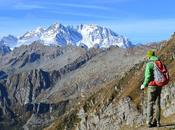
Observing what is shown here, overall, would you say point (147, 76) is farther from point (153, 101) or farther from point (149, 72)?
point (153, 101)

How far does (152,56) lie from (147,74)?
1.25 meters

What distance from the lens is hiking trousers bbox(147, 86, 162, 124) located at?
34.2 meters

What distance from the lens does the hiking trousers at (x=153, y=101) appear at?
34.2 metres

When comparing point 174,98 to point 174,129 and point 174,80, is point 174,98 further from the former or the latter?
point 174,129

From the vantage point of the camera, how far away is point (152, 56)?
34.2 metres

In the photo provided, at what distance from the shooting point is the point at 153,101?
3503 centimetres

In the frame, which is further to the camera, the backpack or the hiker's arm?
the hiker's arm

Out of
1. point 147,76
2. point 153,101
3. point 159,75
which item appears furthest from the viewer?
point 153,101

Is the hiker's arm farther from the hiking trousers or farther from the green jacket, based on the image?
the hiking trousers

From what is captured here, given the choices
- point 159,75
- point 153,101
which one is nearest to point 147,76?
point 159,75

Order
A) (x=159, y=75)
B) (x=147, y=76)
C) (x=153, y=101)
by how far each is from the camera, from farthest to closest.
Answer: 1. (x=153, y=101)
2. (x=147, y=76)
3. (x=159, y=75)

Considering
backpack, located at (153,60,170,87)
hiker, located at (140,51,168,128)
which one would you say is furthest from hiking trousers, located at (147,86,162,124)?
backpack, located at (153,60,170,87)

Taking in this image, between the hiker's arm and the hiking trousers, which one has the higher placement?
the hiker's arm

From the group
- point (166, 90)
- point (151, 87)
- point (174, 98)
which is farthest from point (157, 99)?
point (166, 90)
